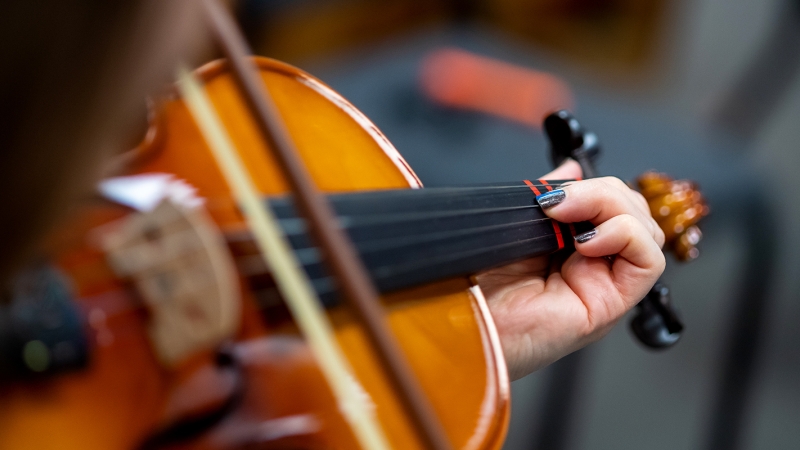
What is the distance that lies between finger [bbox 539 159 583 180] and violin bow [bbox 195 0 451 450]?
405mm

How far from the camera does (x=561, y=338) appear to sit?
0.59 metres

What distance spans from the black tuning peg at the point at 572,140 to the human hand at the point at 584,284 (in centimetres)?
7

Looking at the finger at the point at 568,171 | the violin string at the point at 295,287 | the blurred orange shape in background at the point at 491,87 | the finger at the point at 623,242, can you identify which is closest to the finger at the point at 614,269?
the finger at the point at 623,242

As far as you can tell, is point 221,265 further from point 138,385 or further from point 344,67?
point 344,67

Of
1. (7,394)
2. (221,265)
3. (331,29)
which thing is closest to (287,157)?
(221,265)

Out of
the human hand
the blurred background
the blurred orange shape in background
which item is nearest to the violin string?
the human hand

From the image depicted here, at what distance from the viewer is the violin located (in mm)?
313

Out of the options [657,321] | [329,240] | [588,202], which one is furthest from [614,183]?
[329,240]

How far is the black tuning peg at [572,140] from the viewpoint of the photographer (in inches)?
25.9

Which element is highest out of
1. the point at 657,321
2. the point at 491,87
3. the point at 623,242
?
the point at 491,87

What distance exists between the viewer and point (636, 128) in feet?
4.46

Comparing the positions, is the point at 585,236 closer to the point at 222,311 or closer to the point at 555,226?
the point at 555,226

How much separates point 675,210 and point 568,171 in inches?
4.9

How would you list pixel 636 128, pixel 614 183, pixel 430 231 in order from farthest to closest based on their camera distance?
pixel 636 128 → pixel 614 183 → pixel 430 231
